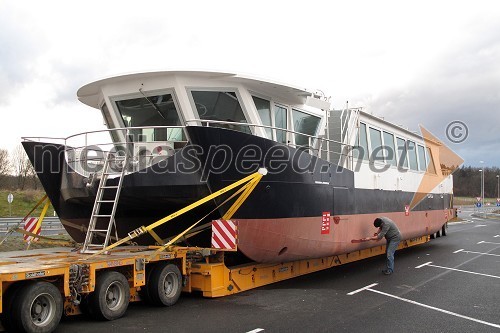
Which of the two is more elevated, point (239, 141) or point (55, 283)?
point (239, 141)

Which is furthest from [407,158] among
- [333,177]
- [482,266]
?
[333,177]

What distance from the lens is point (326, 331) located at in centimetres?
644

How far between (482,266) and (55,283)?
11808 millimetres

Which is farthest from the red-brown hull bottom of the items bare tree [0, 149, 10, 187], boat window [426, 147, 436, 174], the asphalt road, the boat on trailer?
bare tree [0, 149, 10, 187]

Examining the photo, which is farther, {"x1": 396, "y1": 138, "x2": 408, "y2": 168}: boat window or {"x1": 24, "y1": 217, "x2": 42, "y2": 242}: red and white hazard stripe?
{"x1": 396, "y1": 138, "x2": 408, "y2": 168}: boat window

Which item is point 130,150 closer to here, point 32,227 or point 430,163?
point 32,227

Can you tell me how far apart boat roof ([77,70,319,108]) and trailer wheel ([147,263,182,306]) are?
3609 millimetres

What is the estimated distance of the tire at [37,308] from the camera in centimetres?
563

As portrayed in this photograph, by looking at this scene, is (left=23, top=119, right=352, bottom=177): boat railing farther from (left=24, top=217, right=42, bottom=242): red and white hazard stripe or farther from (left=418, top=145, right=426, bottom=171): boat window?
(left=418, top=145, right=426, bottom=171): boat window

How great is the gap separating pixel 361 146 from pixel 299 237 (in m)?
4.20

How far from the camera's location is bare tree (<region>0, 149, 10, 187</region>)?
49.8 meters

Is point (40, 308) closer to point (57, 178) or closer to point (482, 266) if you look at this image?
point (57, 178)

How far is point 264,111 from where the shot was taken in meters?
9.95

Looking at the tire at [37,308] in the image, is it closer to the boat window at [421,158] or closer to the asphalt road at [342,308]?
the asphalt road at [342,308]
